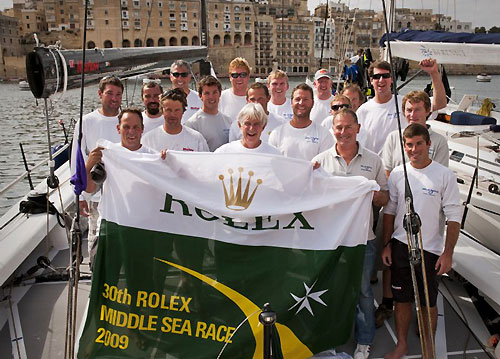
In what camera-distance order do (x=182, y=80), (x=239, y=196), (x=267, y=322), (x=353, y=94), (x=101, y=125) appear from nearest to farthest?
(x=267, y=322) < (x=239, y=196) < (x=101, y=125) < (x=353, y=94) < (x=182, y=80)

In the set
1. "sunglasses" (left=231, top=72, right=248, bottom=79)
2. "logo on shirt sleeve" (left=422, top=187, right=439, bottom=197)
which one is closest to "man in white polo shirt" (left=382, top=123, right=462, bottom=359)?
"logo on shirt sleeve" (left=422, top=187, right=439, bottom=197)

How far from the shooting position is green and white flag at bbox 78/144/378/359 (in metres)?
3.01

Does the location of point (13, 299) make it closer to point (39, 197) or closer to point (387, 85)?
point (39, 197)

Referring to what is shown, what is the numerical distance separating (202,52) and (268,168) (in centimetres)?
514

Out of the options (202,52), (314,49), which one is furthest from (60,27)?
(202,52)

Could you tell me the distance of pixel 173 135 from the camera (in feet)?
12.3

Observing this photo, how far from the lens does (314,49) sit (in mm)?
80250

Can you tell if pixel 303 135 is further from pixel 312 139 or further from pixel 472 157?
pixel 472 157

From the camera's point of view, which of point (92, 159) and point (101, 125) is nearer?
point (92, 159)

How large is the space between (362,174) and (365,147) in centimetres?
60

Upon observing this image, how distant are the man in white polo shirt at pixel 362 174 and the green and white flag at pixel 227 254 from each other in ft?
0.59

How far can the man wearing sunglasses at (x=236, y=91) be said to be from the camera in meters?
5.05

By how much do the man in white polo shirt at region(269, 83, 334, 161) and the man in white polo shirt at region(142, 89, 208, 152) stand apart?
0.72 meters

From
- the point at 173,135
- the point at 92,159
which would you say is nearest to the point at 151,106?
the point at 173,135
